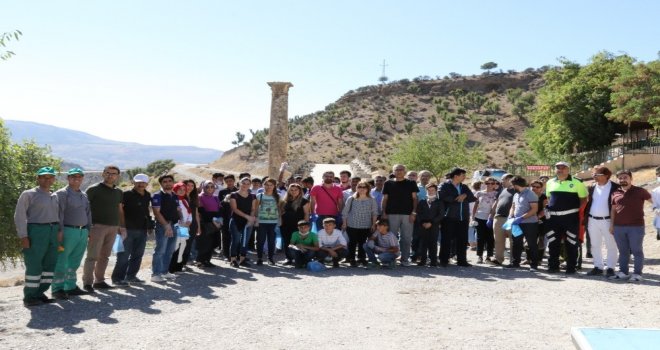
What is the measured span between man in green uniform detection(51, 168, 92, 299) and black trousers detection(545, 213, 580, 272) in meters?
7.00

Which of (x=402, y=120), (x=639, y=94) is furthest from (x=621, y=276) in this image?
(x=402, y=120)

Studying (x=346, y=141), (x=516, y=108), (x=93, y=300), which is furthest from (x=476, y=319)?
(x=516, y=108)

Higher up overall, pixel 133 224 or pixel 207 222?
pixel 133 224

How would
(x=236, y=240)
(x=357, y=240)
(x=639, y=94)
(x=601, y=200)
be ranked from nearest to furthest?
(x=601, y=200)
(x=236, y=240)
(x=357, y=240)
(x=639, y=94)

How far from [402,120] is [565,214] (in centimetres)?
7745

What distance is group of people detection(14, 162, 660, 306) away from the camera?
8211 mm

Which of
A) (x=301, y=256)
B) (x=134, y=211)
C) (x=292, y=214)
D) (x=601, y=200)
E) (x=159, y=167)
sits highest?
(x=159, y=167)

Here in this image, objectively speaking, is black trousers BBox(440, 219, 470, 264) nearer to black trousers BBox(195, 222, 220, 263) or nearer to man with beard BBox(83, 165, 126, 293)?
black trousers BBox(195, 222, 220, 263)

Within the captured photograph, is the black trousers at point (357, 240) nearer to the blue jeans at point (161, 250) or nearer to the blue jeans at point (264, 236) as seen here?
the blue jeans at point (264, 236)

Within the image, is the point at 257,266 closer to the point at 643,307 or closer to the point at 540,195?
the point at 540,195

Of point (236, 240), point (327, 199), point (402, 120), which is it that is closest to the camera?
point (236, 240)

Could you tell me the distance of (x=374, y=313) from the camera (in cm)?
687

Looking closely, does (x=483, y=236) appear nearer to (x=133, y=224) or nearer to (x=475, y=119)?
(x=133, y=224)

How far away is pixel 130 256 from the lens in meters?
8.95
